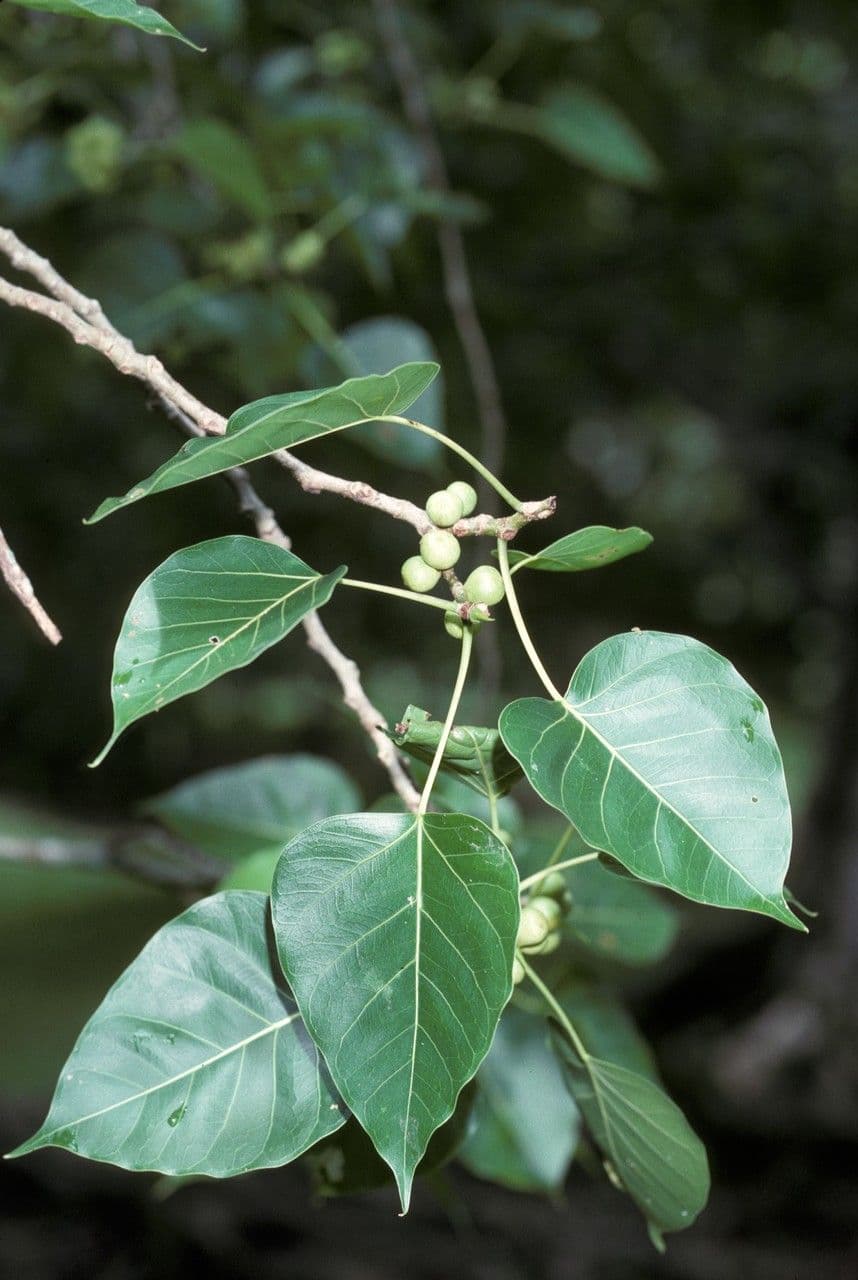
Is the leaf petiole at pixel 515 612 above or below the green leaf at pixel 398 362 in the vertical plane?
above

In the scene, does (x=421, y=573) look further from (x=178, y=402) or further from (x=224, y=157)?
(x=224, y=157)

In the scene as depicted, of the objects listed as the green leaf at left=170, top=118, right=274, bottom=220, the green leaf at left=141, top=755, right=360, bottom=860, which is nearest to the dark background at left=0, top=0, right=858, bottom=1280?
the green leaf at left=170, top=118, right=274, bottom=220

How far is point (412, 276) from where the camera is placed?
1942mm

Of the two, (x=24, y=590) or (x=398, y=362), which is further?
(x=398, y=362)

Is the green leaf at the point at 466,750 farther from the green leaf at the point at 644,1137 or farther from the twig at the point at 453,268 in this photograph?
the twig at the point at 453,268

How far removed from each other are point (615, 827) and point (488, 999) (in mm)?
92

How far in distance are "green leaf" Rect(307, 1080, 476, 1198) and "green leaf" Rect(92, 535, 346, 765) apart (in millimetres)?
320

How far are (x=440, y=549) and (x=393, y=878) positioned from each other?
0.51 ft

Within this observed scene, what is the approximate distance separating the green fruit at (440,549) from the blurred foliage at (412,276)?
1.08ft

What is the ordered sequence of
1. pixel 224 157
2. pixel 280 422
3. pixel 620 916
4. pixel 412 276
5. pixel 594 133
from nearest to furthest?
pixel 280 422
pixel 620 916
pixel 224 157
pixel 594 133
pixel 412 276

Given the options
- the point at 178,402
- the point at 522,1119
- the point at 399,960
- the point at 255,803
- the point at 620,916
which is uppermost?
the point at 178,402

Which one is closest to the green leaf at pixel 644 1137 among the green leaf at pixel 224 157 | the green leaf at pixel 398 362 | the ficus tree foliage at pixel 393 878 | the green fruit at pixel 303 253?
the ficus tree foliage at pixel 393 878

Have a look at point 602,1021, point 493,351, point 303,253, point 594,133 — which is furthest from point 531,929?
point 493,351

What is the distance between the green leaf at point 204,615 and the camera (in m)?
0.49
